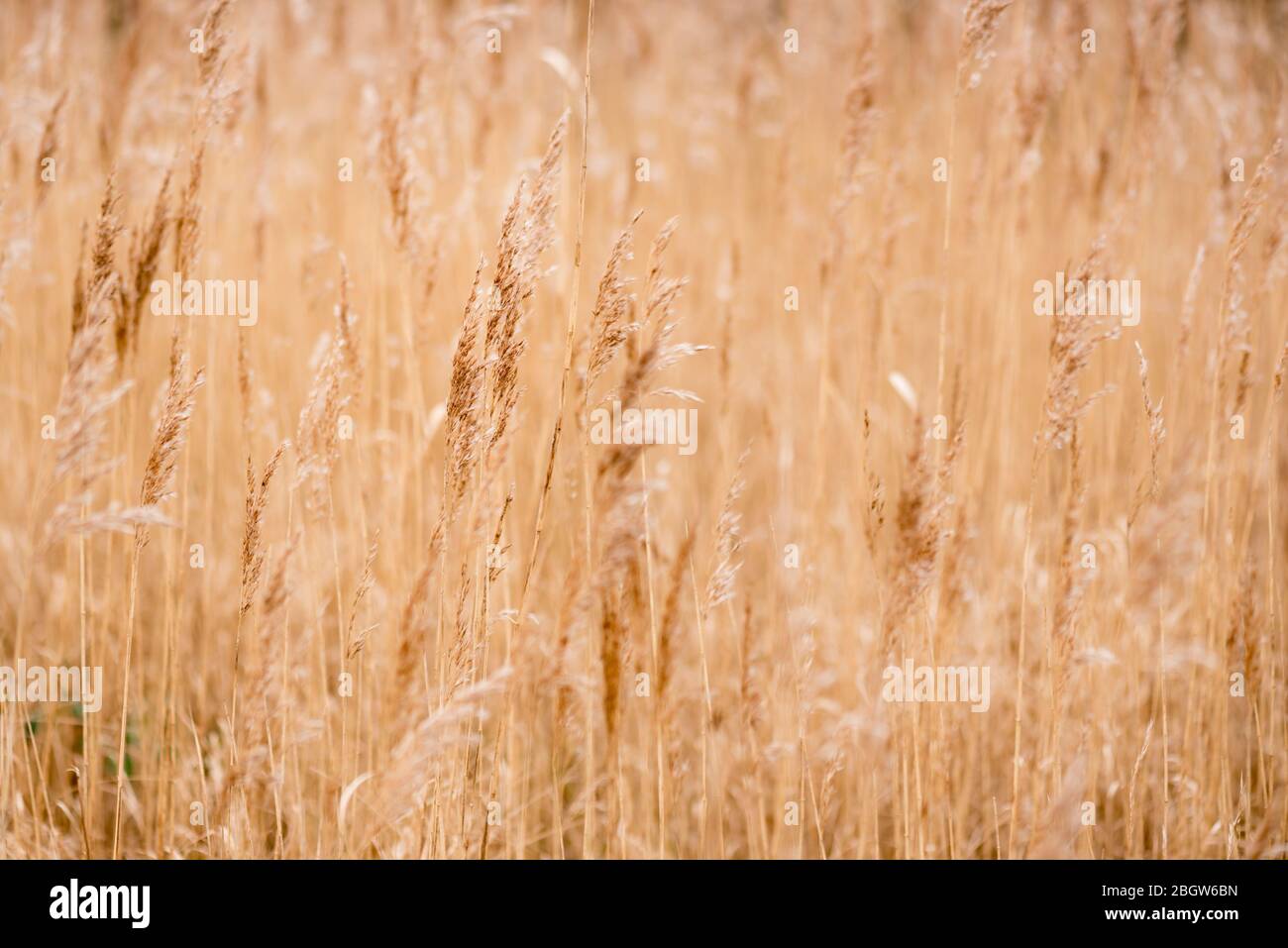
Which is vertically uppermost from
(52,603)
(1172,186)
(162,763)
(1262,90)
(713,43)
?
(713,43)

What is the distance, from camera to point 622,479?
3.43 ft

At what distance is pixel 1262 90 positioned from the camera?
390 centimetres

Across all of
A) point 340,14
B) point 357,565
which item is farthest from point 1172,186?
point 357,565

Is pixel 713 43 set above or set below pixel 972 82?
above

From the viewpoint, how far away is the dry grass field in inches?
48.4

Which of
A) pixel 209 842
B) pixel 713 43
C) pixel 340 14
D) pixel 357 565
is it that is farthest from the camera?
pixel 713 43

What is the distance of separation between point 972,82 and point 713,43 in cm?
420

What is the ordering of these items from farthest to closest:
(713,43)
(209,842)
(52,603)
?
(713,43), (52,603), (209,842)

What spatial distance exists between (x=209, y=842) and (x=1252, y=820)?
1885 millimetres

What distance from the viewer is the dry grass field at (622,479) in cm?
123

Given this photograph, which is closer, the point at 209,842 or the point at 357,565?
the point at 209,842
